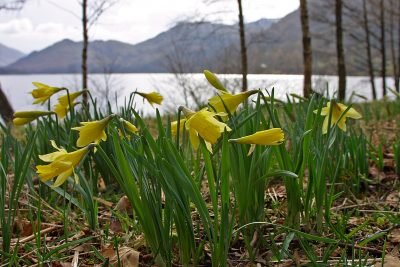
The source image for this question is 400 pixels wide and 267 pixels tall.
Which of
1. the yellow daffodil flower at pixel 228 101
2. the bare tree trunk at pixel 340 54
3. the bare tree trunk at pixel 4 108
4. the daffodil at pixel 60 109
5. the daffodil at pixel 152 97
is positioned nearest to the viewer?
the yellow daffodil flower at pixel 228 101

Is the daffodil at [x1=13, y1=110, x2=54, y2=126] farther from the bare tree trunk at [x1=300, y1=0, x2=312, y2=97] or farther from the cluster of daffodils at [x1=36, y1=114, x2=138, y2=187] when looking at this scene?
the bare tree trunk at [x1=300, y1=0, x2=312, y2=97]

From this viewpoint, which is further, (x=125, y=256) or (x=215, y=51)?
(x=215, y=51)

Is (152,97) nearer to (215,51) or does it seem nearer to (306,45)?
(306,45)

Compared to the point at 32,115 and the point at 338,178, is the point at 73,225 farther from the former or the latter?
the point at 338,178

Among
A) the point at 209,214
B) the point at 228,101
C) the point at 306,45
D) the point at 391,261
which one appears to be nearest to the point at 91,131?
the point at 228,101

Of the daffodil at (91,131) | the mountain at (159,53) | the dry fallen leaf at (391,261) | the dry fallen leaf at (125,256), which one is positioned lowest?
the dry fallen leaf at (391,261)

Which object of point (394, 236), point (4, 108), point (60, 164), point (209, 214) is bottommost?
A: point (394, 236)

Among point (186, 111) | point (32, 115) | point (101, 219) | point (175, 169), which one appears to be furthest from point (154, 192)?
point (32, 115)

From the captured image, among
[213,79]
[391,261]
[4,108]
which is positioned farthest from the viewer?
[4,108]

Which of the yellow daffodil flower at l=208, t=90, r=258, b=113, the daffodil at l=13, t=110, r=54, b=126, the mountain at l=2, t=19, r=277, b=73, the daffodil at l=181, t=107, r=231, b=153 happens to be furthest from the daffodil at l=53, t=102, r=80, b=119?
the mountain at l=2, t=19, r=277, b=73

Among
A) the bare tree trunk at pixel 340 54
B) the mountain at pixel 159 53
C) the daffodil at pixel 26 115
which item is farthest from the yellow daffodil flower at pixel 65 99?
the bare tree trunk at pixel 340 54

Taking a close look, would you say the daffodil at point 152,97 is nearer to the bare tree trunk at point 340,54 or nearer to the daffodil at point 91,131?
the daffodil at point 91,131

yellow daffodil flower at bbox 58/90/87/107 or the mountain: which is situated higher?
the mountain

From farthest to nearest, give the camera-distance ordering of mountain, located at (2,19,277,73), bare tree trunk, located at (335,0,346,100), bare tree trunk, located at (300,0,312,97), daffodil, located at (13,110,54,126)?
mountain, located at (2,19,277,73), bare tree trunk, located at (335,0,346,100), bare tree trunk, located at (300,0,312,97), daffodil, located at (13,110,54,126)
